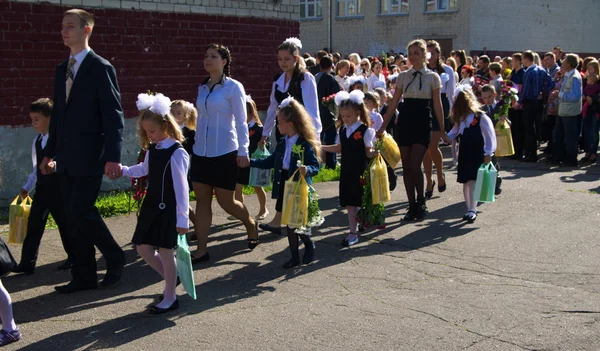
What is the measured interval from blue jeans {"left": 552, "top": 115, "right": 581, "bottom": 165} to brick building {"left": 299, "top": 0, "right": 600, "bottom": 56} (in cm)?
2052

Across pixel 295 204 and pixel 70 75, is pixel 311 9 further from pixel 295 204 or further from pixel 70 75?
pixel 70 75

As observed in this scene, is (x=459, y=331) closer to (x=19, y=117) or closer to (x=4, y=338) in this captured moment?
(x=4, y=338)

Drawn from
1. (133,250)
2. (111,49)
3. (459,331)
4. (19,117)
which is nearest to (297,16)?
(111,49)

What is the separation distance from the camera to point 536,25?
3662 centimetres

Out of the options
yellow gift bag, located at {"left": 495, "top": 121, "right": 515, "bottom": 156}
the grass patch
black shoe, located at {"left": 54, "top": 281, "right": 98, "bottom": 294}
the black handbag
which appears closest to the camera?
the black handbag

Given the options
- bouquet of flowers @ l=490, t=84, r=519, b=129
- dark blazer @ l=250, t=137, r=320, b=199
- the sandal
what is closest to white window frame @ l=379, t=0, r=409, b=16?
bouquet of flowers @ l=490, t=84, r=519, b=129

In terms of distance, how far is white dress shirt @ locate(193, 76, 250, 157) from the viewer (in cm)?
704

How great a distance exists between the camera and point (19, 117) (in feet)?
32.6

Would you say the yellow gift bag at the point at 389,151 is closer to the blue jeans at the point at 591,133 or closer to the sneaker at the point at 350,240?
the sneaker at the point at 350,240

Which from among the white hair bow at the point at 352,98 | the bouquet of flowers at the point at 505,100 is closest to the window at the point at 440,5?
the bouquet of flowers at the point at 505,100

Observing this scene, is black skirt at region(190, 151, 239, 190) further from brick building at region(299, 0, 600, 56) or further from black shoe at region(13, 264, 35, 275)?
brick building at region(299, 0, 600, 56)

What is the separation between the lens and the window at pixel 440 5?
34.6 m

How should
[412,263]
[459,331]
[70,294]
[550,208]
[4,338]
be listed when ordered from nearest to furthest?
[4,338], [459,331], [70,294], [412,263], [550,208]

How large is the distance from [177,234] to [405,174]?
397 centimetres
